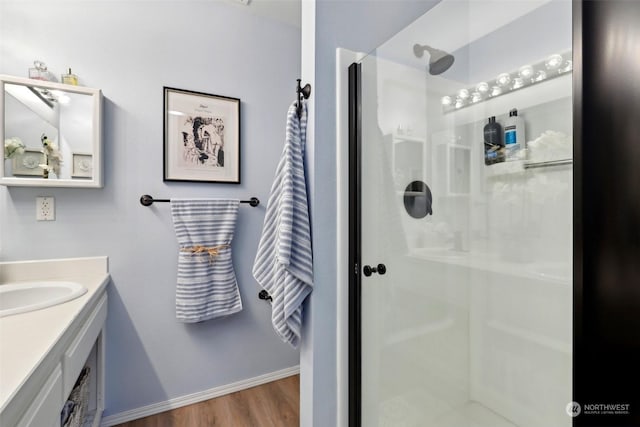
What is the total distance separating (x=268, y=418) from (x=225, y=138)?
5.69ft

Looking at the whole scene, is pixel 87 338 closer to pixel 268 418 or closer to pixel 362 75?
pixel 268 418

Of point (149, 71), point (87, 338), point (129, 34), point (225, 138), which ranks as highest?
point (129, 34)

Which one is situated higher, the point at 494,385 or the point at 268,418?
the point at 494,385

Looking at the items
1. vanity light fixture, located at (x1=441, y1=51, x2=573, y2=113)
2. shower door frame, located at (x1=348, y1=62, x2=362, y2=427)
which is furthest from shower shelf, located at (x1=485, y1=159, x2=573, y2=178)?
shower door frame, located at (x1=348, y1=62, x2=362, y2=427)

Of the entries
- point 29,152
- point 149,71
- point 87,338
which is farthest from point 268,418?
point 149,71

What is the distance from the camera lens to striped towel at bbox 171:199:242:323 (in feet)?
5.67

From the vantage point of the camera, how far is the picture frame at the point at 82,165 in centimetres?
150

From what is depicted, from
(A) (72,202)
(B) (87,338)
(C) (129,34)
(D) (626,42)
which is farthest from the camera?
(C) (129,34)

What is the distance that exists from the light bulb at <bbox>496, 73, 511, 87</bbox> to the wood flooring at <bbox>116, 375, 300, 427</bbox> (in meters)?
2.03

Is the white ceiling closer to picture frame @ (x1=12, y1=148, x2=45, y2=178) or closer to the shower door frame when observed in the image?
the shower door frame

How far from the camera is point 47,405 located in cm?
77

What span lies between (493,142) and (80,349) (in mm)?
1844

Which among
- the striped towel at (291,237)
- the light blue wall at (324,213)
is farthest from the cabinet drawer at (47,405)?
the light blue wall at (324,213)

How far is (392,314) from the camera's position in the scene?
1229 millimetres
